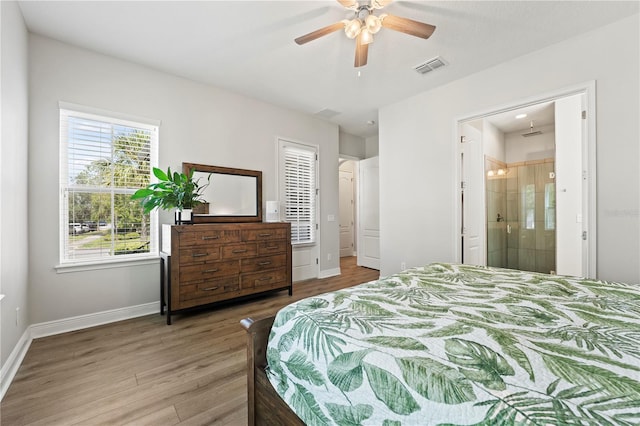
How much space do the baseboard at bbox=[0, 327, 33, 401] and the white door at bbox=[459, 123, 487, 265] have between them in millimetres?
4381

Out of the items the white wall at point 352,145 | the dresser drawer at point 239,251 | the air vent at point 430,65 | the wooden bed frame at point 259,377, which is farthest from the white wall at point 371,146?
the wooden bed frame at point 259,377

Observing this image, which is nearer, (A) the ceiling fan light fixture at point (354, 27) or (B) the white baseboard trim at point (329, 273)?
(A) the ceiling fan light fixture at point (354, 27)

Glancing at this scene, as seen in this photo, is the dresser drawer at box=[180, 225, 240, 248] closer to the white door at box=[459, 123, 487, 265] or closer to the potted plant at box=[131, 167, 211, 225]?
the potted plant at box=[131, 167, 211, 225]

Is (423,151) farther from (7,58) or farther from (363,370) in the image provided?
(7,58)

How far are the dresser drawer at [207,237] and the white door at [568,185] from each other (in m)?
4.41

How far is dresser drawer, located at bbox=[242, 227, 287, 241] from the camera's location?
11.3 ft

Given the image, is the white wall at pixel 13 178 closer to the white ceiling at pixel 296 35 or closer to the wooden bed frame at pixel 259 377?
the white ceiling at pixel 296 35

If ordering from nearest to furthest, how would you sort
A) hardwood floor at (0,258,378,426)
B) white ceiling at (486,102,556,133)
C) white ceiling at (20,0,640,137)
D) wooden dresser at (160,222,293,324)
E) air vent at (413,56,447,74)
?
1. hardwood floor at (0,258,378,426)
2. white ceiling at (20,0,640,137)
3. wooden dresser at (160,222,293,324)
4. air vent at (413,56,447,74)
5. white ceiling at (486,102,556,133)

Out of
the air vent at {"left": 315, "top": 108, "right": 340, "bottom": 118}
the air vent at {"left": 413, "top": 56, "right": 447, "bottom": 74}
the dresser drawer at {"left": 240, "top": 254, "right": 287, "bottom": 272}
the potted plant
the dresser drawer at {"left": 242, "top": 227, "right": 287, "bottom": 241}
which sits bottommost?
the dresser drawer at {"left": 240, "top": 254, "right": 287, "bottom": 272}

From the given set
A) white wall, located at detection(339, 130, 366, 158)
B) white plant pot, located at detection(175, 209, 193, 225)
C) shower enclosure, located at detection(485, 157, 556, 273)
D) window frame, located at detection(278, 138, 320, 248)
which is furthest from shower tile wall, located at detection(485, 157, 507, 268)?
white plant pot, located at detection(175, 209, 193, 225)

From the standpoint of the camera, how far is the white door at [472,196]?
3.64 metres

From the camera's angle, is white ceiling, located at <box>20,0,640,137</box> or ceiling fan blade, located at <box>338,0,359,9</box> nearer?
ceiling fan blade, located at <box>338,0,359,9</box>

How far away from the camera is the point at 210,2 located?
221 cm

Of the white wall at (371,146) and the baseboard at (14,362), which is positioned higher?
the white wall at (371,146)
